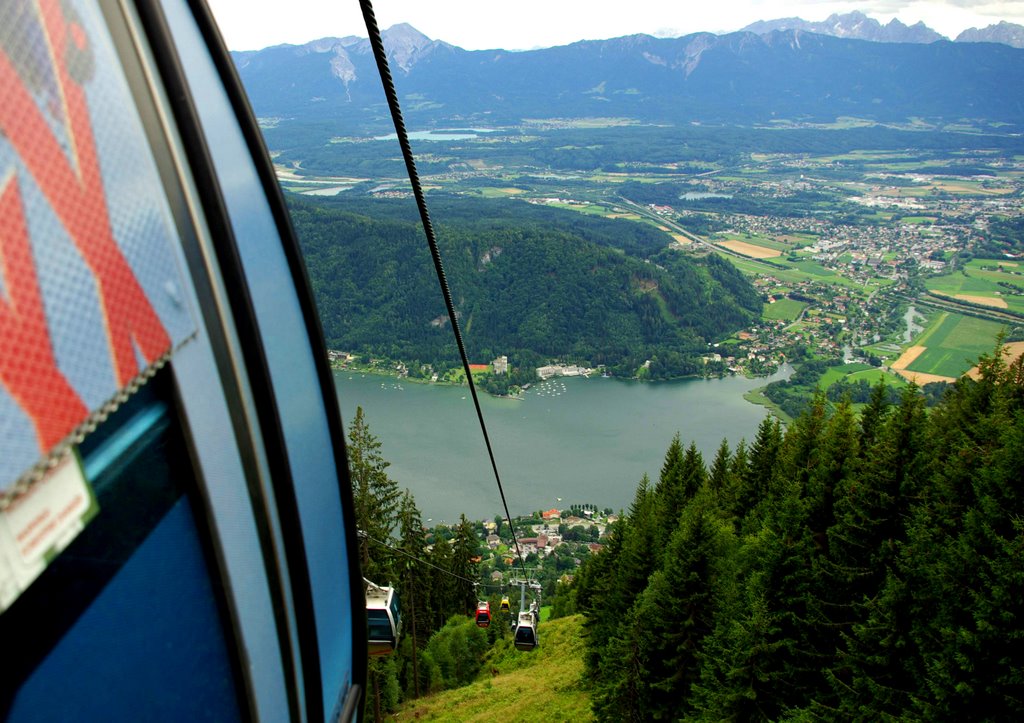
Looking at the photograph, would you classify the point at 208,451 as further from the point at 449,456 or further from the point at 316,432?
the point at 449,456

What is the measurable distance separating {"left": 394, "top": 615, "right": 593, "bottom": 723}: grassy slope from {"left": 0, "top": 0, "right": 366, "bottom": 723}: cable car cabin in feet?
38.2

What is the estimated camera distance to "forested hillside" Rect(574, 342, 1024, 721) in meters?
6.29

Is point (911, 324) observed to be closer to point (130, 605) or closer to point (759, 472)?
point (759, 472)

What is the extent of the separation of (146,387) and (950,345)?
67.2 meters

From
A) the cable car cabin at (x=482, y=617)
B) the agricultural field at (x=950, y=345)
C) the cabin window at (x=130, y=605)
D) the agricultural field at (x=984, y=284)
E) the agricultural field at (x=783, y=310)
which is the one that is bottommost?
the agricultural field at (x=984, y=284)

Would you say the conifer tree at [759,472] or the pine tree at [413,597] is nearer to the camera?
the conifer tree at [759,472]

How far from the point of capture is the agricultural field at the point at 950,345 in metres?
53.5

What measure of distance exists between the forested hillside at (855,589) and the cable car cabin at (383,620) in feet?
15.5

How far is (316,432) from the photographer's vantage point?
1300mm

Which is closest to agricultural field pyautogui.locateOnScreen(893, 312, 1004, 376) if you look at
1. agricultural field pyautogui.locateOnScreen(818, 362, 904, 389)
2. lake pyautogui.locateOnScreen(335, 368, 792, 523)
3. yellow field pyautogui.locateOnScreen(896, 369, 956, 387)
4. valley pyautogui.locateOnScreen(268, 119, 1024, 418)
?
yellow field pyautogui.locateOnScreen(896, 369, 956, 387)

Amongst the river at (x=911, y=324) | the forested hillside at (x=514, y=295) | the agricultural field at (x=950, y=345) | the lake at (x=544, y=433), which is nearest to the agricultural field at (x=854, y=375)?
the agricultural field at (x=950, y=345)

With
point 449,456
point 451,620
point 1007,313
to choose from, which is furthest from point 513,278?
point 451,620

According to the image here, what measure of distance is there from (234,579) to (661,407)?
181 feet

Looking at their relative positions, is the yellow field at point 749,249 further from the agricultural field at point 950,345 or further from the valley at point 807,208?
the agricultural field at point 950,345
